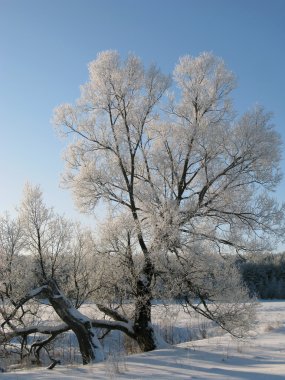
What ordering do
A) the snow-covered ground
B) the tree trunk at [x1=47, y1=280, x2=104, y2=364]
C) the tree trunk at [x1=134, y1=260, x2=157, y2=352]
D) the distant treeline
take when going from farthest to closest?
1. the distant treeline
2. the tree trunk at [x1=134, y1=260, x2=157, y2=352]
3. the tree trunk at [x1=47, y1=280, x2=104, y2=364]
4. the snow-covered ground

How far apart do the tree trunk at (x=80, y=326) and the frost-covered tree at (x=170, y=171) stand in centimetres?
169

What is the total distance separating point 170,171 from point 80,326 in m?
5.65

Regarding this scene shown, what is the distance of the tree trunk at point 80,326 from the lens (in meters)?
12.3

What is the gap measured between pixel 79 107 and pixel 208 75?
14.9 feet

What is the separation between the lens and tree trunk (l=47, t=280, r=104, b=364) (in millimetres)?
12281

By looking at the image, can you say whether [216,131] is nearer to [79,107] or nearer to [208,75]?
[208,75]

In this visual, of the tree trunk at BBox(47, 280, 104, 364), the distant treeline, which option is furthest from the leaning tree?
the distant treeline

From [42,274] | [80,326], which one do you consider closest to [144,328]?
[80,326]

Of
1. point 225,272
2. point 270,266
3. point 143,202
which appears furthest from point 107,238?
point 270,266

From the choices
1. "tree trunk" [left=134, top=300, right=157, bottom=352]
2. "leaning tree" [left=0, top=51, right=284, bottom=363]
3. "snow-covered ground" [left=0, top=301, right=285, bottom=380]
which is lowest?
"snow-covered ground" [left=0, top=301, right=285, bottom=380]

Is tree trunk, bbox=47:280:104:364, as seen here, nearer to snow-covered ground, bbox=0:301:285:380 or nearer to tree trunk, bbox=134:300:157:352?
tree trunk, bbox=134:300:157:352

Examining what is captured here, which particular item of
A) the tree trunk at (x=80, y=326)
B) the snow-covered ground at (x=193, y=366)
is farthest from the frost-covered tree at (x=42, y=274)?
the snow-covered ground at (x=193, y=366)

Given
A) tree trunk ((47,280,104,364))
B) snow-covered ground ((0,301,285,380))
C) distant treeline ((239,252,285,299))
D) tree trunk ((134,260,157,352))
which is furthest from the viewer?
distant treeline ((239,252,285,299))

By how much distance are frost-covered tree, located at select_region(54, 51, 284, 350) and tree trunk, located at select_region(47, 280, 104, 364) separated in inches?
66.3
